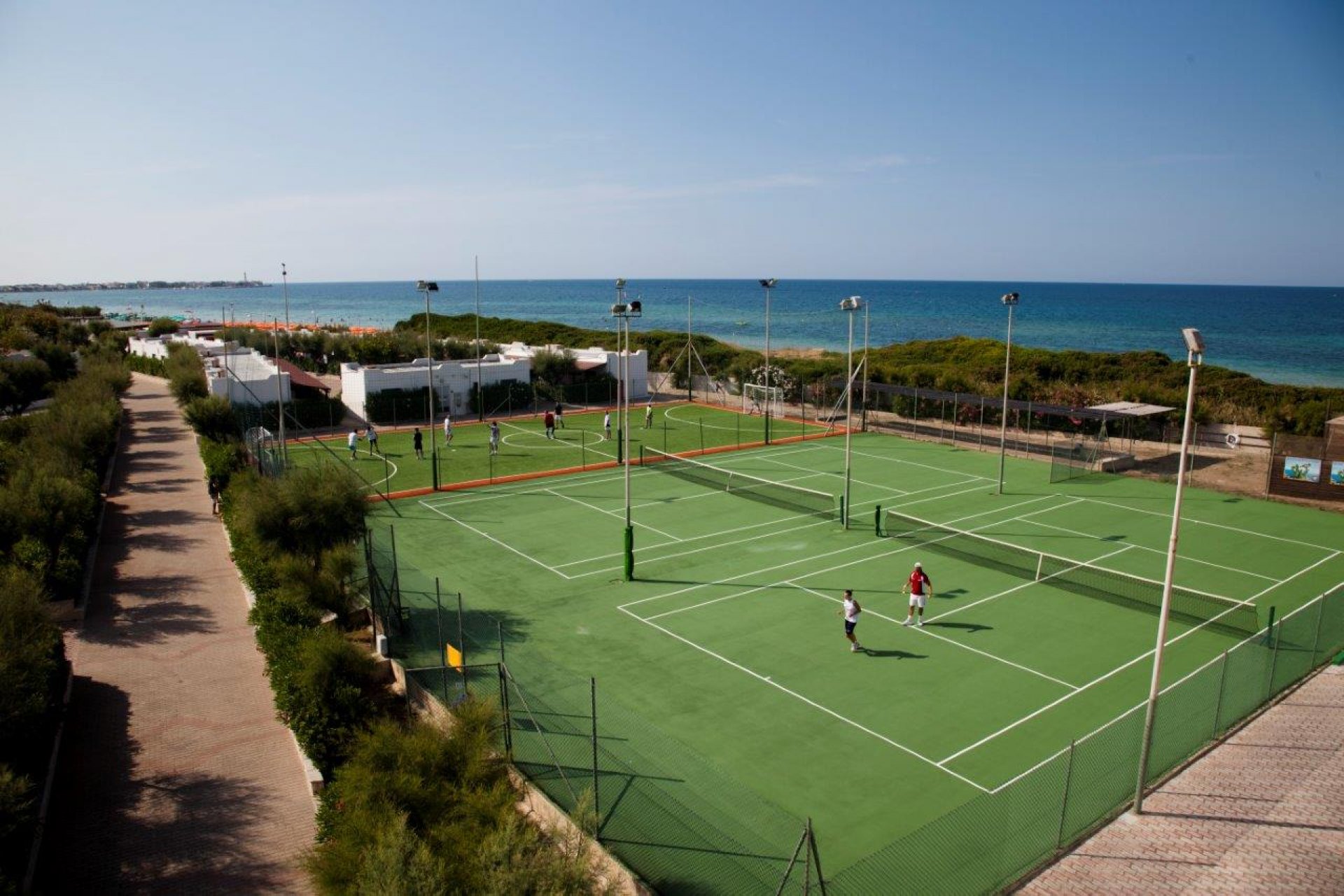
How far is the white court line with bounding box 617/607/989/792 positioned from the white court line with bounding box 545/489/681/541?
6882 mm

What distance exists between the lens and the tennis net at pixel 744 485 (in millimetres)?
31609

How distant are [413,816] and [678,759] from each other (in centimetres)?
444

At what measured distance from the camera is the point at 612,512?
31.2 meters

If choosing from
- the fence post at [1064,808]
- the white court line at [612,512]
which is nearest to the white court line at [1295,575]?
the fence post at [1064,808]

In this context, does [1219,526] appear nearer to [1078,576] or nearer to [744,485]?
[1078,576]

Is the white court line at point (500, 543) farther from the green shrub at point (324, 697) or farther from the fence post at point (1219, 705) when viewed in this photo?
the fence post at point (1219, 705)

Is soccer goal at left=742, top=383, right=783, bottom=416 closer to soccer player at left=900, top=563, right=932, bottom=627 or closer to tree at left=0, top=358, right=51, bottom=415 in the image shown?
soccer player at left=900, top=563, right=932, bottom=627

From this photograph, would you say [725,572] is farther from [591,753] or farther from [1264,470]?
[1264,470]

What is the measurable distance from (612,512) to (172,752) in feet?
56.1

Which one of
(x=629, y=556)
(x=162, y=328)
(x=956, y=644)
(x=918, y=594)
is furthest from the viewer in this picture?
(x=162, y=328)

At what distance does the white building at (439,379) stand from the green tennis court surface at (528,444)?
2287 millimetres

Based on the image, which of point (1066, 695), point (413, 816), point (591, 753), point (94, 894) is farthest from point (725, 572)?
point (94, 894)

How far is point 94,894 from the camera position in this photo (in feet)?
39.8

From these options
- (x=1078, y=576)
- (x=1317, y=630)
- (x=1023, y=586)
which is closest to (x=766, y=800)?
(x=1023, y=586)
